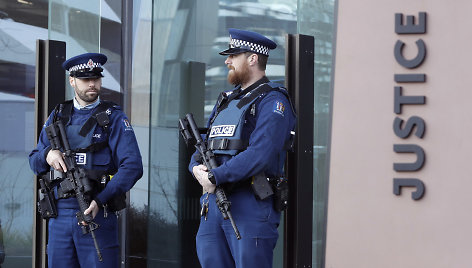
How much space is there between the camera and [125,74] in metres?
6.97

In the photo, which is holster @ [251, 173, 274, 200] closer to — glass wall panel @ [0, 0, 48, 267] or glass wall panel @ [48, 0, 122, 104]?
glass wall panel @ [48, 0, 122, 104]

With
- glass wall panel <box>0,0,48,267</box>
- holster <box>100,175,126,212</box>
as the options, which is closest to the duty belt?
holster <box>100,175,126,212</box>

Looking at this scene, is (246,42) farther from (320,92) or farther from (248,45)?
(320,92)

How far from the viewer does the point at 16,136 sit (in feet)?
26.3

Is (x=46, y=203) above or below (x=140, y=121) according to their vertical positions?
below

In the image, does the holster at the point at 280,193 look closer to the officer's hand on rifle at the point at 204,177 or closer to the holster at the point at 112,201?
the officer's hand on rifle at the point at 204,177

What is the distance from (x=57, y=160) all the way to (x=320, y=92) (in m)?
1.76

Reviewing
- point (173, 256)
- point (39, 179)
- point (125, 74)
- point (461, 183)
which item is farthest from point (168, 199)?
point (461, 183)

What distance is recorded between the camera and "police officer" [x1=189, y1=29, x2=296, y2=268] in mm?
4555

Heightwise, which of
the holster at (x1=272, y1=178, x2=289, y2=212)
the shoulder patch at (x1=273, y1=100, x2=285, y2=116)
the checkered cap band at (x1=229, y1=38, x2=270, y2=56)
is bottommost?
the holster at (x1=272, y1=178, x2=289, y2=212)

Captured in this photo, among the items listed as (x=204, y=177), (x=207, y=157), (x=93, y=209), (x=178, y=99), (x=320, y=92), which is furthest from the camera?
(x=178, y=99)

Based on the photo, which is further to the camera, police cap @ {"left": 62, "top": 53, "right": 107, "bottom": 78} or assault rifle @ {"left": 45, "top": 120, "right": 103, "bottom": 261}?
police cap @ {"left": 62, "top": 53, "right": 107, "bottom": 78}

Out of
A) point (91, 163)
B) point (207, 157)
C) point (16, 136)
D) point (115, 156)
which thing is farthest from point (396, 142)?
point (16, 136)

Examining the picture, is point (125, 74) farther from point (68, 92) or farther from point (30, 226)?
point (30, 226)
